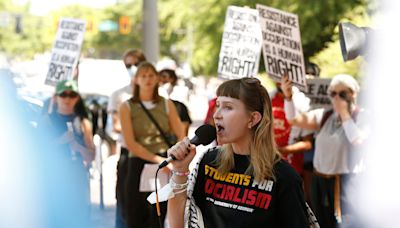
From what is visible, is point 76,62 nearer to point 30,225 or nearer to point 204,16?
point 30,225

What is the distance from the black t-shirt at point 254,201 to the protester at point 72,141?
3478 millimetres

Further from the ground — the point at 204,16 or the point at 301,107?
the point at 204,16

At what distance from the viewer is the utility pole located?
1486 centimetres

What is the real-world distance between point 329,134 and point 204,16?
60.9 ft

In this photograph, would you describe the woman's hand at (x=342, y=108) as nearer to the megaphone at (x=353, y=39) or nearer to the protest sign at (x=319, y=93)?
the protest sign at (x=319, y=93)

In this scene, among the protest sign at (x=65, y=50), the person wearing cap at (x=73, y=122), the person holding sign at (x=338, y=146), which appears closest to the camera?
the person holding sign at (x=338, y=146)

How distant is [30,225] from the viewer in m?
6.45

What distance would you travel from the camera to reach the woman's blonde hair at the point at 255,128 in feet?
12.7

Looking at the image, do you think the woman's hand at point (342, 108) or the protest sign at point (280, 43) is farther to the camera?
the protest sign at point (280, 43)

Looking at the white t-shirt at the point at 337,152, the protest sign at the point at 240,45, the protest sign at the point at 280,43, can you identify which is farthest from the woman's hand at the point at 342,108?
the protest sign at the point at 240,45

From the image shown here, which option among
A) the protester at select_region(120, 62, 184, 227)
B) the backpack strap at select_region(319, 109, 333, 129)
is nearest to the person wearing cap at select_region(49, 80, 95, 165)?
the protester at select_region(120, 62, 184, 227)

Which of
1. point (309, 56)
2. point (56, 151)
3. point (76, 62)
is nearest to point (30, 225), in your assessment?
point (56, 151)

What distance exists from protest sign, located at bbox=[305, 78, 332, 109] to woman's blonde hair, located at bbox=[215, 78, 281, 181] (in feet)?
16.8

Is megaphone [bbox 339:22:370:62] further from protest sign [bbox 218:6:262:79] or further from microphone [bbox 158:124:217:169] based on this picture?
protest sign [bbox 218:6:262:79]
